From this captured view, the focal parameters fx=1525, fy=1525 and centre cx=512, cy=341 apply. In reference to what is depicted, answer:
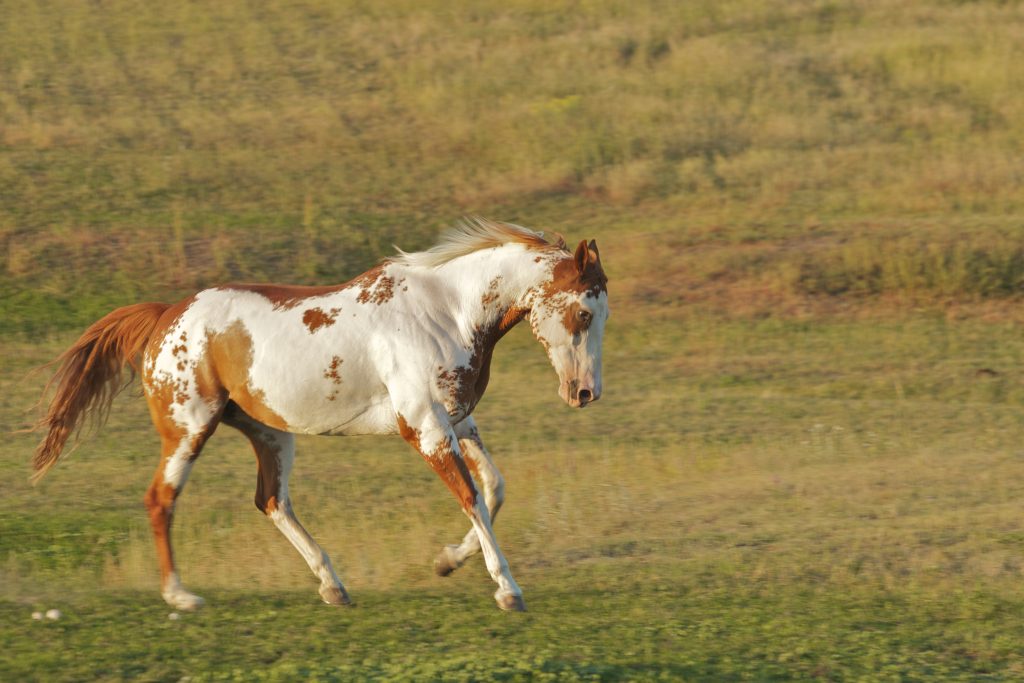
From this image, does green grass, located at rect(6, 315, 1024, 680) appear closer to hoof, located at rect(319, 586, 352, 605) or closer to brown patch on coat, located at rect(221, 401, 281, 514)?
hoof, located at rect(319, 586, 352, 605)

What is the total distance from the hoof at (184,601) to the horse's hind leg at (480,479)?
158 centimetres

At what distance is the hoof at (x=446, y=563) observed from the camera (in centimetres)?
946

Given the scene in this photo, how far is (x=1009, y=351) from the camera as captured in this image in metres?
19.0

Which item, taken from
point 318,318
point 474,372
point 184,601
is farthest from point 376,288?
point 184,601

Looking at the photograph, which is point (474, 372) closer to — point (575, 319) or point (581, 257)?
point (575, 319)

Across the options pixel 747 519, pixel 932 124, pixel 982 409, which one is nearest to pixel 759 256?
pixel 982 409

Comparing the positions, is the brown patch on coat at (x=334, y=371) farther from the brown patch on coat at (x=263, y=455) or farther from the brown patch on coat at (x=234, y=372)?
the brown patch on coat at (x=263, y=455)

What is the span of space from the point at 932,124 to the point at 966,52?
346 cm

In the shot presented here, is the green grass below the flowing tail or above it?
below

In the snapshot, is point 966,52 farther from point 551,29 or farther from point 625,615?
point 625,615

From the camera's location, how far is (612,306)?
68.2 ft

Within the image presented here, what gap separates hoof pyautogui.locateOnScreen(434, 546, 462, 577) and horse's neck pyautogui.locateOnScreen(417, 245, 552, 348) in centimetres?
145

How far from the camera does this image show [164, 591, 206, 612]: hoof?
868 centimetres

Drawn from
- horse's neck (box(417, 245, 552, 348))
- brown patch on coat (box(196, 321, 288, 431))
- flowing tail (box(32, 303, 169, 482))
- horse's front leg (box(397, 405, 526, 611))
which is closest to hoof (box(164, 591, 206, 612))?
brown patch on coat (box(196, 321, 288, 431))
